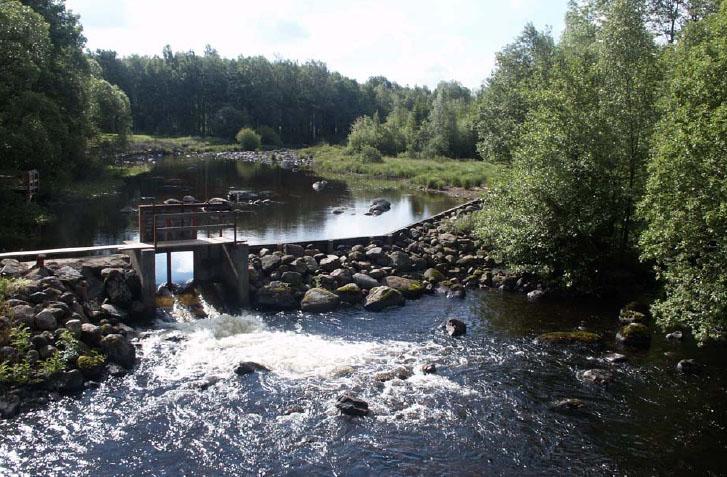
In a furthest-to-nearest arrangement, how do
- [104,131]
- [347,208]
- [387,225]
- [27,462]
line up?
[104,131] → [347,208] → [387,225] → [27,462]

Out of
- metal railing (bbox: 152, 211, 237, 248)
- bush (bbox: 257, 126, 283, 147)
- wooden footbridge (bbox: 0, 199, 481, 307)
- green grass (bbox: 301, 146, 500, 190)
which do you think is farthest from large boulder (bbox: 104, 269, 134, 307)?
bush (bbox: 257, 126, 283, 147)

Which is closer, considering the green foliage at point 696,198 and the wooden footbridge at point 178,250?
the green foliage at point 696,198

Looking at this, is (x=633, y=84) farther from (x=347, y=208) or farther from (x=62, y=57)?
(x=62, y=57)

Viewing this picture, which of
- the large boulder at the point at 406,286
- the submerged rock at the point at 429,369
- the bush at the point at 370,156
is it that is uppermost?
the bush at the point at 370,156

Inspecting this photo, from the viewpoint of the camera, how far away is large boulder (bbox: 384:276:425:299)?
31.7m

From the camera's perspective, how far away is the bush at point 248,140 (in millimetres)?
145125

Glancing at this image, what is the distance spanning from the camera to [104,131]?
87.4 m

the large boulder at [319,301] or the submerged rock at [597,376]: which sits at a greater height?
the large boulder at [319,301]

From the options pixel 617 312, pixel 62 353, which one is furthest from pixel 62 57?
pixel 617 312

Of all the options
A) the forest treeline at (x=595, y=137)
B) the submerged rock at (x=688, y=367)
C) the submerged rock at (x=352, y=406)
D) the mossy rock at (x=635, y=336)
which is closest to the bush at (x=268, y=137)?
the forest treeline at (x=595, y=137)

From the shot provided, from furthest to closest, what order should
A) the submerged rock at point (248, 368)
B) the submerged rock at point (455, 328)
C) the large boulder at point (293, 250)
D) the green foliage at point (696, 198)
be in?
the large boulder at point (293, 250) → the submerged rock at point (455, 328) → the submerged rock at point (248, 368) → the green foliage at point (696, 198)

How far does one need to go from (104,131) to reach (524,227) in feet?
237

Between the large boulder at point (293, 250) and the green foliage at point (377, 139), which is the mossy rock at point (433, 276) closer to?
the large boulder at point (293, 250)

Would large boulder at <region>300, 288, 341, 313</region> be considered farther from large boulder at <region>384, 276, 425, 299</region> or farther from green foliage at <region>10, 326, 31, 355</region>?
green foliage at <region>10, 326, 31, 355</region>
